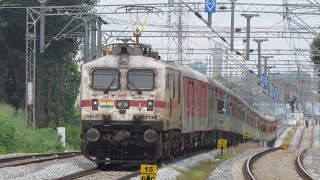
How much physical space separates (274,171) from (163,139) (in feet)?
13.5

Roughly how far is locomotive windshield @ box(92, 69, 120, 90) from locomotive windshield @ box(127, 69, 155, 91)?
34 cm

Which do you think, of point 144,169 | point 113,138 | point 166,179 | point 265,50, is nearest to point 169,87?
point 113,138

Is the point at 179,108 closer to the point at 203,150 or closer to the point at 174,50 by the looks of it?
the point at 203,150

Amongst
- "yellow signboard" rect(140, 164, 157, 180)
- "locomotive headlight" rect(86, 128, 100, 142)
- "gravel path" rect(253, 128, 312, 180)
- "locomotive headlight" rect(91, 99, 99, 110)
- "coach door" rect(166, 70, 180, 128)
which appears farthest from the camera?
"gravel path" rect(253, 128, 312, 180)

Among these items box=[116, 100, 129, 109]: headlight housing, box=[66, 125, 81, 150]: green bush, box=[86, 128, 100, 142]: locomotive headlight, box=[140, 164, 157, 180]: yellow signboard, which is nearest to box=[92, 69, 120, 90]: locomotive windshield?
box=[116, 100, 129, 109]: headlight housing

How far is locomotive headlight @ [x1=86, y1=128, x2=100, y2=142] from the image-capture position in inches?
817

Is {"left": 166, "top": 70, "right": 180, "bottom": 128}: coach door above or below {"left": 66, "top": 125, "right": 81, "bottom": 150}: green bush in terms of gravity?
above

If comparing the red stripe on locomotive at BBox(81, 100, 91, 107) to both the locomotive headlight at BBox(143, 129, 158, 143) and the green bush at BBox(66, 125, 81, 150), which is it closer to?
the locomotive headlight at BBox(143, 129, 158, 143)

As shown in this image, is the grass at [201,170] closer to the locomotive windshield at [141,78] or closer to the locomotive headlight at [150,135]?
the locomotive headlight at [150,135]

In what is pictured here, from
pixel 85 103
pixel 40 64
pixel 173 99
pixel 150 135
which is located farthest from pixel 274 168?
pixel 40 64

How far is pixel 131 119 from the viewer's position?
817 inches

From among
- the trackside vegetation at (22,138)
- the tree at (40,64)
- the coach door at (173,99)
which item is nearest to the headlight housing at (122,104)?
the coach door at (173,99)

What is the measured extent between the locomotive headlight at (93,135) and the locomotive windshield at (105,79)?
44.5 inches

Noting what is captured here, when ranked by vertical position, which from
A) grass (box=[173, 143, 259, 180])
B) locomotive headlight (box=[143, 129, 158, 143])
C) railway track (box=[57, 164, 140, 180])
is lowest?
grass (box=[173, 143, 259, 180])
